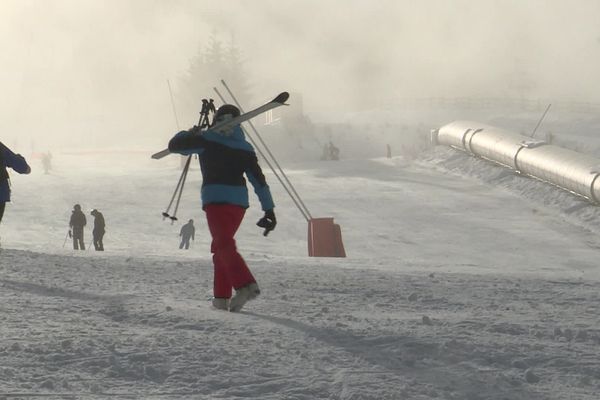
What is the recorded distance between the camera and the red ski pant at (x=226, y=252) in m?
6.50

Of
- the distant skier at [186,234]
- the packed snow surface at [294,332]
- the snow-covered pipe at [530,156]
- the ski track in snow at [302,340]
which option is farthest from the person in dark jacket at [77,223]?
the snow-covered pipe at [530,156]

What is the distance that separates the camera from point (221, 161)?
663cm

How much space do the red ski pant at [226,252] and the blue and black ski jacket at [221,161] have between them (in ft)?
0.19

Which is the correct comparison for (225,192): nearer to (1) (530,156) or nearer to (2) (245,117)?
(2) (245,117)

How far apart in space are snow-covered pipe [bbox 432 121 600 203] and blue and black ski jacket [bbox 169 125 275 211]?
22646 mm

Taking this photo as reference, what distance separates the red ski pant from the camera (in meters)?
6.50

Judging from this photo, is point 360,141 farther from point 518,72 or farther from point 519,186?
point 518,72

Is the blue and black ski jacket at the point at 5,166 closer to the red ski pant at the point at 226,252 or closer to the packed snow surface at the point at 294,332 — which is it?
the packed snow surface at the point at 294,332

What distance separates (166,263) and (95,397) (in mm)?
5787

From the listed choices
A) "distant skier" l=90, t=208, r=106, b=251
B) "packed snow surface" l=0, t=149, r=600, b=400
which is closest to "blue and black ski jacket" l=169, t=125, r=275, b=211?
"packed snow surface" l=0, t=149, r=600, b=400

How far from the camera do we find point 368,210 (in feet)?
99.3

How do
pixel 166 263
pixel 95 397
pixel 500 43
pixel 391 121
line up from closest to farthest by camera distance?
pixel 95 397
pixel 166 263
pixel 391 121
pixel 500 43

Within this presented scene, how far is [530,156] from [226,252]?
93.3 feet

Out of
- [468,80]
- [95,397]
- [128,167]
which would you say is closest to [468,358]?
[95,397]
